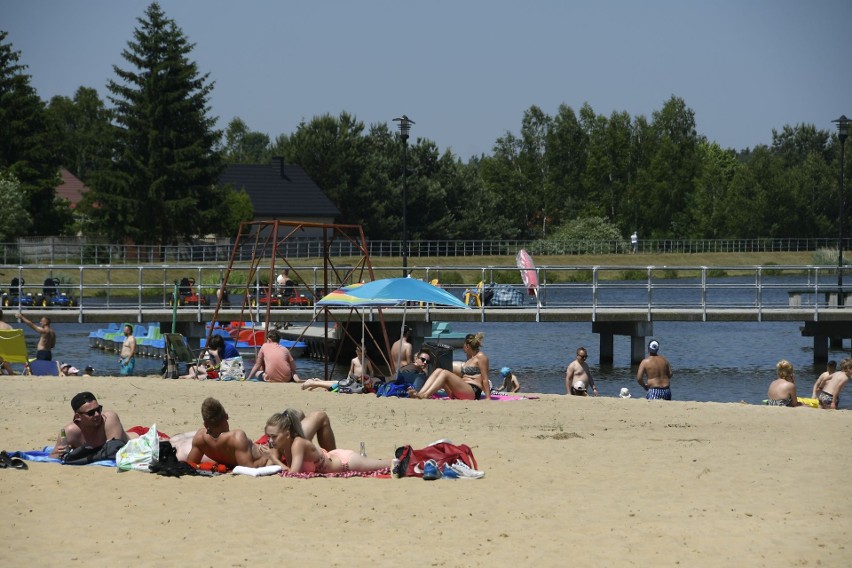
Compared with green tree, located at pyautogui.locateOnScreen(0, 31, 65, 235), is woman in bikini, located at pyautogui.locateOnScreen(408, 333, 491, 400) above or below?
below

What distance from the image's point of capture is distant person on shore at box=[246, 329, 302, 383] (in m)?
19.4

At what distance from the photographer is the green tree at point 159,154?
6262cm

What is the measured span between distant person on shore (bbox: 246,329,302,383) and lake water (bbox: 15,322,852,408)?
7356mm

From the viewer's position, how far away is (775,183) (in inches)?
3418

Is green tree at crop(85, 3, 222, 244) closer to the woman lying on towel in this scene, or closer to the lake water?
the lake water

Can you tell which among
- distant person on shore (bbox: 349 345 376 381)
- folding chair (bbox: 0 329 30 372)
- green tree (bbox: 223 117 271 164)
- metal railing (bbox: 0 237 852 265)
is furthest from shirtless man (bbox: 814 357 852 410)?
green tree (bbox: 223 117 271 164)

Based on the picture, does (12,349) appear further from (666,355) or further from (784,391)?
(666,355)

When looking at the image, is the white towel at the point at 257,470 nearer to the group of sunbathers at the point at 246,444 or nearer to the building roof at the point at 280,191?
the group of sunbathers at the point at 246,444

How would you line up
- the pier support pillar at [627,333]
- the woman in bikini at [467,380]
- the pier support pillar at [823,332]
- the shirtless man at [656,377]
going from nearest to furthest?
the woman in bikini at [467,380]
the shirtless man at [656,377]
the pier support pillar at [627,333]
the pier support pillar at [823,332]

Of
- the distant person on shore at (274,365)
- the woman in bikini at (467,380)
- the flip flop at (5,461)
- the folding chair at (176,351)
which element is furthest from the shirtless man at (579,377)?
the flip flop at (5,461)

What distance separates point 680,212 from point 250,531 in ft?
293

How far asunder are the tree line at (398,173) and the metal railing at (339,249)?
1.93 m

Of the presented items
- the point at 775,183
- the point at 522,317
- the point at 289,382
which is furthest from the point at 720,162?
the point at 289,382

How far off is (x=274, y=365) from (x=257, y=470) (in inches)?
318
